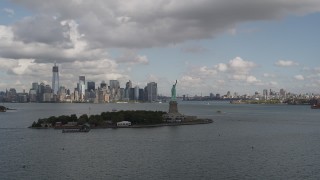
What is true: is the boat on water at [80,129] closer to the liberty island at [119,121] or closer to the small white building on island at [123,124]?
the liberty island at [119,121]

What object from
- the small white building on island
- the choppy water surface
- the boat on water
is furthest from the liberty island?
the choppy water surface

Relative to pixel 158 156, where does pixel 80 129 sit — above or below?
above

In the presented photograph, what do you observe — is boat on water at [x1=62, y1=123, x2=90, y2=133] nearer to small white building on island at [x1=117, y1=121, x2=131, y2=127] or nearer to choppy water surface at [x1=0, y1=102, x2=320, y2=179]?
choppy water surface at [x1=0, y1=102, x2=320, y2=179]

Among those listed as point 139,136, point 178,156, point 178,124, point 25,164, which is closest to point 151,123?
point 178,124

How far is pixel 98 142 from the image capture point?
2530 inches

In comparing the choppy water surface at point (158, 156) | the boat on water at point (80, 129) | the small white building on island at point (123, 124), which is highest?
the small white building on island at point (123, 124)

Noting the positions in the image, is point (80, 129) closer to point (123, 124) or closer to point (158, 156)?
point (123, 124)

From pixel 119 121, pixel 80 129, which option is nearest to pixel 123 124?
pixel 119 121

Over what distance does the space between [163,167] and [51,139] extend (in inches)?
1175

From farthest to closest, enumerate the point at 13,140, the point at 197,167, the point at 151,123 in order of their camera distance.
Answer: the point at 151,123
the point at 13,140
the point at 197,167

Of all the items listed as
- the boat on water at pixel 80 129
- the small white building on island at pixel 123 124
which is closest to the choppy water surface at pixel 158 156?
the boat on water at pixel 80 129

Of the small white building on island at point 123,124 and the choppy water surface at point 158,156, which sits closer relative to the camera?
the choppy water surface at point 158,156

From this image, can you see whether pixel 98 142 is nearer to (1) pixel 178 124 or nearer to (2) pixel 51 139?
(2) pixel 51 139

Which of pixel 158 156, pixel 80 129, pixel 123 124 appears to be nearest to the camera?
pixel 158 156
